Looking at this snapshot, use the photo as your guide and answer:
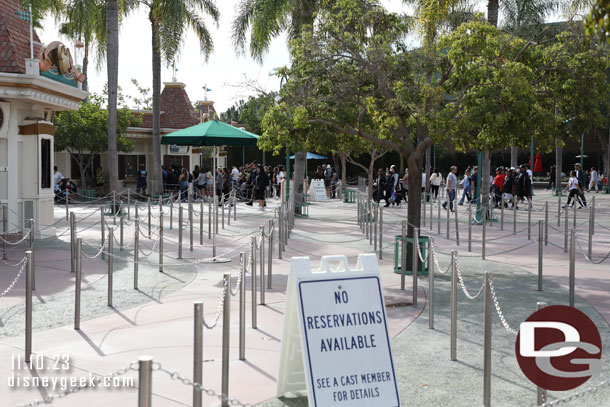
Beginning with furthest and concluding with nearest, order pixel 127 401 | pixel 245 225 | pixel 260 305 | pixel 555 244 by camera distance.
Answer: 1. pixel 245 225
2. pixel 555 244
3. pixel 260 305
4. pixel 127 401

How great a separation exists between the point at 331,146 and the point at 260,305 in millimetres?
4794

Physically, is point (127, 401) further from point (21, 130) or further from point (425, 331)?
point (21, 130)

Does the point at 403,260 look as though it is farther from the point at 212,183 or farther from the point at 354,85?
the point at 212,183

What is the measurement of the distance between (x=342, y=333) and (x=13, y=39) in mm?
13039

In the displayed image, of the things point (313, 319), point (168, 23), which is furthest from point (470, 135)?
point (168, 23)

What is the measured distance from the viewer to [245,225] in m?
19.8

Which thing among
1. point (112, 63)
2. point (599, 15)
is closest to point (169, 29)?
point (112, 63)

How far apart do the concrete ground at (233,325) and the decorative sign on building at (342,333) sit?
637 mm

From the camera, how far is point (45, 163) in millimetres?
16531

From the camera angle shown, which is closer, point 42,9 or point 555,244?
point 555,244

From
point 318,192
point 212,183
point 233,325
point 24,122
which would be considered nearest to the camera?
point 233,325

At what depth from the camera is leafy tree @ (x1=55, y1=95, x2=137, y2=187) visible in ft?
105

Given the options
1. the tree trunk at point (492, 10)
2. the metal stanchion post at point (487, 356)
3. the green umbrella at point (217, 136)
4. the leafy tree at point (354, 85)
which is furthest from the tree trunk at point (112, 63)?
the metal stanchion post at point (487, 356)

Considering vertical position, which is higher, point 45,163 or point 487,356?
point 45,163
